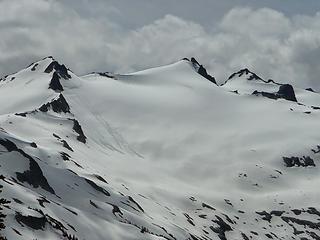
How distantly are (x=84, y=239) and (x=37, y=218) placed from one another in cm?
2107

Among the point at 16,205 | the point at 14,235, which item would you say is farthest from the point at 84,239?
the point at 14,235

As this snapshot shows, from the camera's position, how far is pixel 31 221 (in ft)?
594

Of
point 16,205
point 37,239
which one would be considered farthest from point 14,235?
point 16,205

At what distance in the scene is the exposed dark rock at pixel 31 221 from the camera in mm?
180250

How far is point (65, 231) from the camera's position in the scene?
190000 millimetres

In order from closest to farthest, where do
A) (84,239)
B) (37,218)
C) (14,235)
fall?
(14,235) → (37,218) → (84,239)

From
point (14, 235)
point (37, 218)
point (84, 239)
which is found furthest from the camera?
point (84, 239)

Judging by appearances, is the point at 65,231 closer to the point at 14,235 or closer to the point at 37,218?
the point at 37,218

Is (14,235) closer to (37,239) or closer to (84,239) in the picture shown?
(37,239)

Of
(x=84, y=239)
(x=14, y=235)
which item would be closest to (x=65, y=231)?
(x=84, y=239)

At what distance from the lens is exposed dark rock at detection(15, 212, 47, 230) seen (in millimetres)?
180250

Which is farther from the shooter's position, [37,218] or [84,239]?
[84,239]

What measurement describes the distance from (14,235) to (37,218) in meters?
16.1

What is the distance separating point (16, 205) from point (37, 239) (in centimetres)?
2190
